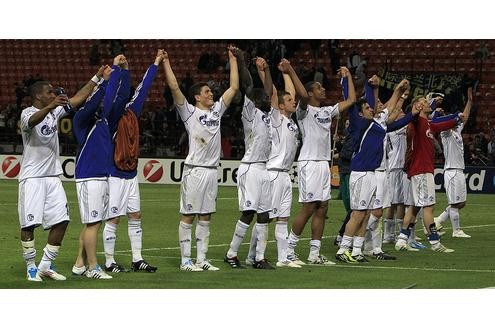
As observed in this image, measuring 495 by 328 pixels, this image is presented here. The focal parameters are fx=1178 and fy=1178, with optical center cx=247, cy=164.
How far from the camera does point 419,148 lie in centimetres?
2025

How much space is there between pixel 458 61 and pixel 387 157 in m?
21.5

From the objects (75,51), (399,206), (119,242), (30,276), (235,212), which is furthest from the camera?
(75,51)

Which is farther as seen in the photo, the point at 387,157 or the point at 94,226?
the point at 387,157

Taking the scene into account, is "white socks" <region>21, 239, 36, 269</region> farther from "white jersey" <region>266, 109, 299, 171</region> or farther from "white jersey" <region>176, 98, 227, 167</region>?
"white jersey" <region>266, 109, 299, 171</region>

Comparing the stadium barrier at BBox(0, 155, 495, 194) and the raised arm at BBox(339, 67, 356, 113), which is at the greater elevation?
the raised arm at BBox(339, 67, 356, 113)

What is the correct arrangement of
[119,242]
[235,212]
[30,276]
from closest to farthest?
[30,276] < [119,242] < [235,212]

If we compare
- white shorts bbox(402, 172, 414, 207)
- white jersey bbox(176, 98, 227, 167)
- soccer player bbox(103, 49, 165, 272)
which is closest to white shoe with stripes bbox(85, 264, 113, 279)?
soccer player bbox(103, 49, 165, 272)

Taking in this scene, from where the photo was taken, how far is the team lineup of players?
14750 millimetres

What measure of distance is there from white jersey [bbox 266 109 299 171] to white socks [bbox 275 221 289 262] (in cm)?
80

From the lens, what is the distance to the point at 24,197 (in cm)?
1471

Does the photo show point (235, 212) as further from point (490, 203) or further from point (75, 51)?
point (75, 51)

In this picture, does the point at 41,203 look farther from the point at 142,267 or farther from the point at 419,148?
the point at 419,148

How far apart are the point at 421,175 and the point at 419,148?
47 centimetres

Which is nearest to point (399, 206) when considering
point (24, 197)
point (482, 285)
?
point (482, 285)
